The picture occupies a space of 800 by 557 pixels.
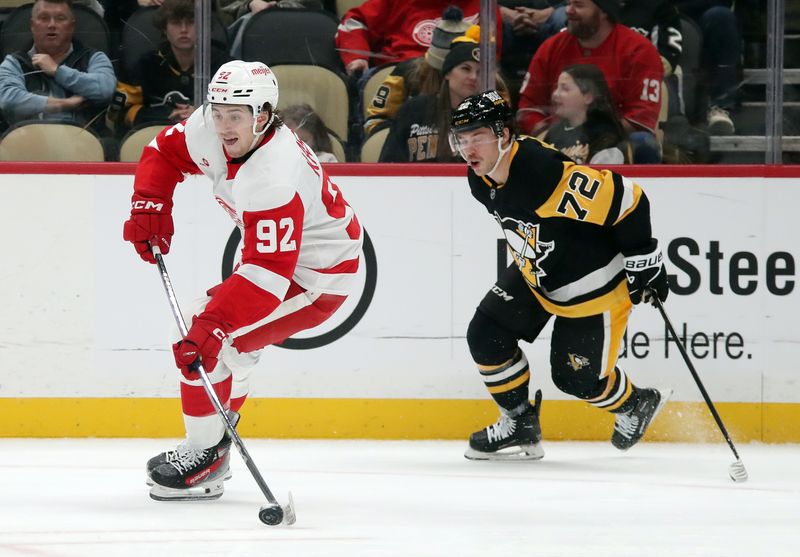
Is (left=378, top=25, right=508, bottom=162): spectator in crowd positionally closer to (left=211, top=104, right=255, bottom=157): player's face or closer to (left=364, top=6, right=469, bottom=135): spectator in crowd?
(left=364, top=6, right=469, bottom=135): spectator in crowd

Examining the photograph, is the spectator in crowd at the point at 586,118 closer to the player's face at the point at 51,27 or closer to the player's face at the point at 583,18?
the player's face at the point at 583,18

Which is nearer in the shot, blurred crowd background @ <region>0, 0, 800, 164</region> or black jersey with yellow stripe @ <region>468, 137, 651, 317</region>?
black jersey with yellow stripe @ <region>468, 137, 651, 317</region>

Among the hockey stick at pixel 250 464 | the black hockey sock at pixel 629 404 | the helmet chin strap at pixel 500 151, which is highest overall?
the helmet chin strap at pixel 500 151

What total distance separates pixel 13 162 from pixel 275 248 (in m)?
1.73

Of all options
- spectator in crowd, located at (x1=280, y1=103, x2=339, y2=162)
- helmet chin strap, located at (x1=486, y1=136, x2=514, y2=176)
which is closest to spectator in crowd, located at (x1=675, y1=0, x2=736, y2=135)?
helmet chin strap, located at (x1=486, y1=136, x2=514, y2=176)

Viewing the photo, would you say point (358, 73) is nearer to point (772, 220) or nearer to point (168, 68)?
point (168, 68)

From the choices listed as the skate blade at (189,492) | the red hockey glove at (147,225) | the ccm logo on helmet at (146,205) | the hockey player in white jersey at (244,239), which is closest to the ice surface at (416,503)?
the skate blade at (189,492)

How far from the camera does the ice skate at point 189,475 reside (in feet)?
11.6

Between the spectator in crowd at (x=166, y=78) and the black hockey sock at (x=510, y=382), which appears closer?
the black hockey sock at (x=510, y=382)

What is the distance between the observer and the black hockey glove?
3.98 metres

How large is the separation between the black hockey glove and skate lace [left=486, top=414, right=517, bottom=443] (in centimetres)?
62

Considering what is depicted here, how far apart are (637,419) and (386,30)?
1644 mm

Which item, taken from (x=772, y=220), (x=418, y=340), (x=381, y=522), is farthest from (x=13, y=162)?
(x=772, y=220)

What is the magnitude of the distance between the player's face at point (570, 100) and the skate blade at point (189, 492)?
192cm
